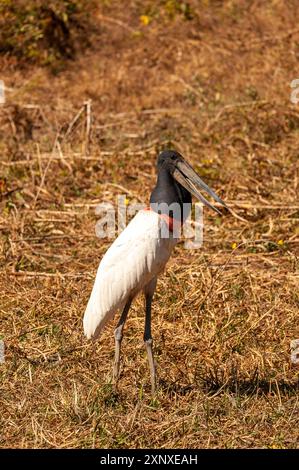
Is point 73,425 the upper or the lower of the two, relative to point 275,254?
lower

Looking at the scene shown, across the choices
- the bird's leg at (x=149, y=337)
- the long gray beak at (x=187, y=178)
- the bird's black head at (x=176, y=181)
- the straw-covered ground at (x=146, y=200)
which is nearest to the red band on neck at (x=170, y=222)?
the bird's black head at (x=176, y=181)

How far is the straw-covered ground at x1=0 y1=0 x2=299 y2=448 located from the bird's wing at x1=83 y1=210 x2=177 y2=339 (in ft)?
1.32

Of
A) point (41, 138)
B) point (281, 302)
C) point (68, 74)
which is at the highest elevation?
point (68, 74)

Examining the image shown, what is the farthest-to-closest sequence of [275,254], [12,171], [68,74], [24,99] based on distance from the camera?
[68,74] < [24,99] < [12,171] < [275,254]

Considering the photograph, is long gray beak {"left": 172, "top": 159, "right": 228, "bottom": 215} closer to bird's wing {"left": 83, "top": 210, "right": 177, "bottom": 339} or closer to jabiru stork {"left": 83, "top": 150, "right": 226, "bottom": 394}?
jabiru stork {"left": 83, "top": 150, "right": 226, "bottom": 394}

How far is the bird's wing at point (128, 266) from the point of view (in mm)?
4961

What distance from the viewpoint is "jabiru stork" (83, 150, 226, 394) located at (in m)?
4.97

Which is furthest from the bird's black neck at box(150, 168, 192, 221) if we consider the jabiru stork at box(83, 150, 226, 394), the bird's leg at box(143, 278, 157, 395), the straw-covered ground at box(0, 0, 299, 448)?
the straw-covered ground at box(0, 0, 299, 448)

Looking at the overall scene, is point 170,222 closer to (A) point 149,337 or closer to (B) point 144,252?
(B) point 144,252

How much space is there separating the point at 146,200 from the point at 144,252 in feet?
10.2

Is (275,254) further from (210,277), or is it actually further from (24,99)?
(24,99)

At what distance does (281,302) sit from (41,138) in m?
4.23
